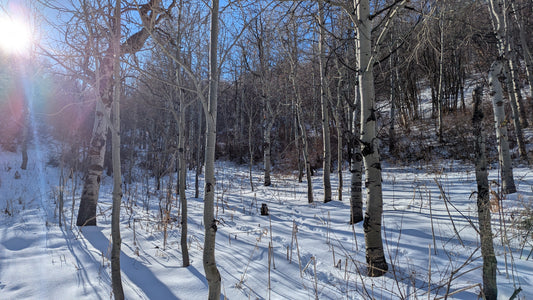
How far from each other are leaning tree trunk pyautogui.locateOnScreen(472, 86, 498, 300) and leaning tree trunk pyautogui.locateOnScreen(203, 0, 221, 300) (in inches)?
70.6

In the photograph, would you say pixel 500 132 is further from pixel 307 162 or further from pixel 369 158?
pixel 369 158

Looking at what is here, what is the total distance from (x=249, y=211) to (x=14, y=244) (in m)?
4.39

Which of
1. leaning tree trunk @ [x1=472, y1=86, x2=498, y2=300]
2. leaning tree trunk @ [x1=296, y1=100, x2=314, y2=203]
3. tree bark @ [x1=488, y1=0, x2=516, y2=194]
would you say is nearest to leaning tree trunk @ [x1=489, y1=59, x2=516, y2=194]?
tree bark @ [x1=488, y1=0, x2=516, y2=194]

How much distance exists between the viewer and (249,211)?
21.5 ft

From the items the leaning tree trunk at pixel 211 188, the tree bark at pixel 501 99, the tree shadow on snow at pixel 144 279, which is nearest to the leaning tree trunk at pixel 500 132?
the tree bark at pixel 501 99

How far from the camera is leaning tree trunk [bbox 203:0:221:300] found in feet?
6.19

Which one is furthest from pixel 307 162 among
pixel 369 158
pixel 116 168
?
pixel 116 168

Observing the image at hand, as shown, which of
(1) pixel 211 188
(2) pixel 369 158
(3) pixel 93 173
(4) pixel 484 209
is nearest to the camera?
(4) pixel 484 209

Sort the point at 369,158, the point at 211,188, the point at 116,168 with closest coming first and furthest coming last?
the point at 211,188 < the point at 116,168 < the point at 369,158

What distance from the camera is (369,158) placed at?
2924 millimetres

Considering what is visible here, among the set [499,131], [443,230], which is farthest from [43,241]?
[499,131]

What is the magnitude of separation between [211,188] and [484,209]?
1.89 meters

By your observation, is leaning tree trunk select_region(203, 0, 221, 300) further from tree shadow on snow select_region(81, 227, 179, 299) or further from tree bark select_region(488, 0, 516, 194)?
tree bark select_region(488, 0, 516, 194)

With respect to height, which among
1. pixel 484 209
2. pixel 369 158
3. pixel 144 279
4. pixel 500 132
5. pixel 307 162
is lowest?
pixel 144 279
